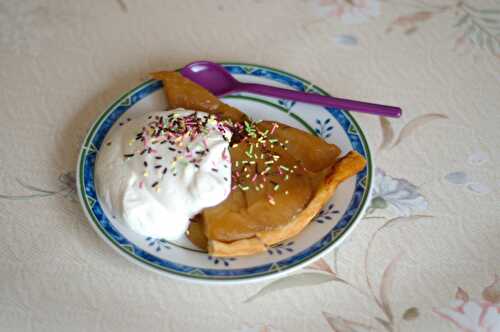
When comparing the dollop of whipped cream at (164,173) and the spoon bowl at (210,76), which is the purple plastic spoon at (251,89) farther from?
the dollop of whipped cream at (164,173)

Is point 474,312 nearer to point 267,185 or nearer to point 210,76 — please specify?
point 267,185

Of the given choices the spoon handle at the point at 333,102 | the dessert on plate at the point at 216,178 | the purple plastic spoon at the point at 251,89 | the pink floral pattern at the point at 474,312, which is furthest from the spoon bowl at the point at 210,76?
the pink floral pattern at the point at 474,312

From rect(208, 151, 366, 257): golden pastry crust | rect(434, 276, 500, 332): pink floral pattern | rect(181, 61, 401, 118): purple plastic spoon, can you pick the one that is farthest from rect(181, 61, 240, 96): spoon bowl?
rect(434, 276, 500, 332): pink floral pattern

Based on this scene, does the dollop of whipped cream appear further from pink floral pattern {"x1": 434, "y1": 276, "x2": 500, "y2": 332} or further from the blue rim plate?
pink floral pattern {"x1": 434, "y1": 276, "x2": 500, "y2": 332}

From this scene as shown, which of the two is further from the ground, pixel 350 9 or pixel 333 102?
pixel 350 9

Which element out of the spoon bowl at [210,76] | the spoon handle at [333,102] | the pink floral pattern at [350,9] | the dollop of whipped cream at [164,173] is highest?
the pink floral pattern at [350,9]

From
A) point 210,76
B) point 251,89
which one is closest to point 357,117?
point 251,89

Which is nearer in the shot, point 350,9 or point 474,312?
point 474,312

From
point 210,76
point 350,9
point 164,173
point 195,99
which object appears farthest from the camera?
point 350,9
